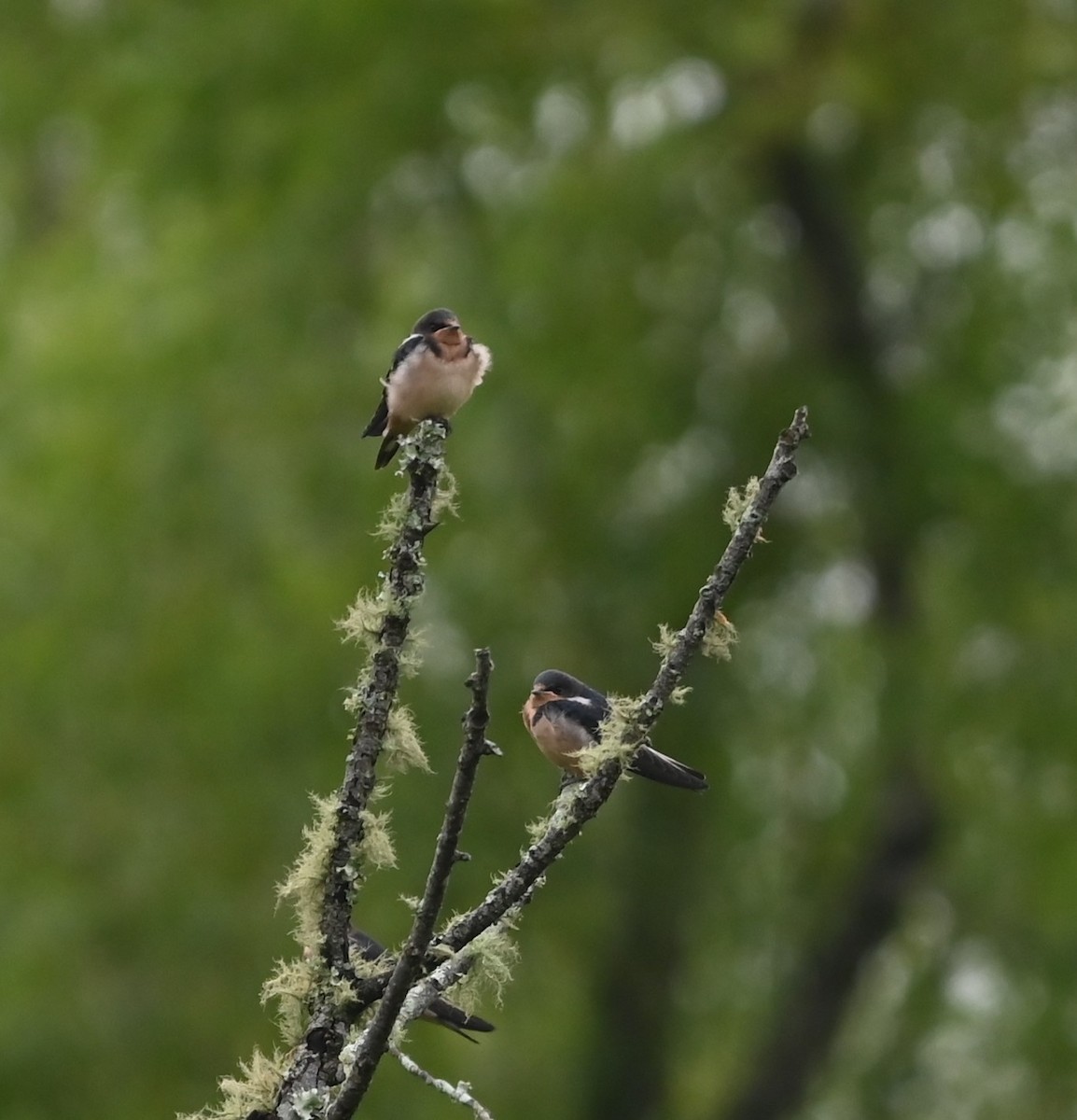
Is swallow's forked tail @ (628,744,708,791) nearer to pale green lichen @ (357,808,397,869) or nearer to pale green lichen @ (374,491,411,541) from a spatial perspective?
pale green lichen @ (357,808,397,869)

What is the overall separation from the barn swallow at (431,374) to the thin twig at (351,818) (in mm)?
1048

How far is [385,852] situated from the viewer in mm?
3861

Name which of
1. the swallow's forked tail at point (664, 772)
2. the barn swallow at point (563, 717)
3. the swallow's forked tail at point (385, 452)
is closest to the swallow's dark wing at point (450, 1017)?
the barn swallow at point (563, 717)

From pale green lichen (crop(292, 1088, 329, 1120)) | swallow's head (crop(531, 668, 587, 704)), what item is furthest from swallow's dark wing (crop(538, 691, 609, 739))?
Answer: pale green lichen (crop(292, 1088, 329, 1120))

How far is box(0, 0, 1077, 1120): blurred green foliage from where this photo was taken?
13758mm

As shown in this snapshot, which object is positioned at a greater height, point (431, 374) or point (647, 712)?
point (431, 374)

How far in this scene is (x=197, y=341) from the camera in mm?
14703

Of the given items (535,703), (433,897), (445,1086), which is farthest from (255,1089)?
(535,703)

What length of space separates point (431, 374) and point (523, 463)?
34.4 ft

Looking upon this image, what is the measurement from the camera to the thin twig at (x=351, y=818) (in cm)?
362

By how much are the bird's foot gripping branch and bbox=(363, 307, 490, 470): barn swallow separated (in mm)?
977

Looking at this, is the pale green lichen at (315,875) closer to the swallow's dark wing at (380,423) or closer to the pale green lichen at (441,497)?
the pale green lichen at (441,497)

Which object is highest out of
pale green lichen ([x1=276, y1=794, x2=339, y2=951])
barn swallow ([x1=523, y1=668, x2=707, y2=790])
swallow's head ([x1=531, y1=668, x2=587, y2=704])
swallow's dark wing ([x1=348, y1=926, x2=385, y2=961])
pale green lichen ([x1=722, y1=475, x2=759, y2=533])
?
swallow's head ([x1=531, y1=668, x2=587, y2=704])

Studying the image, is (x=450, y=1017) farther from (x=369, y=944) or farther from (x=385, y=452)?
(x=385, y=452)
